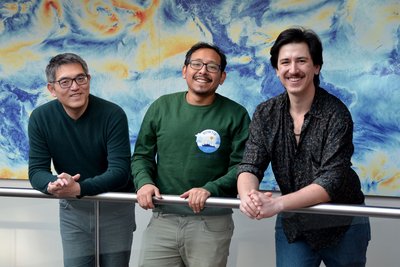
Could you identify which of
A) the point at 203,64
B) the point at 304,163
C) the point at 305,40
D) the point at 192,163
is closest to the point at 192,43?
the point at 203,64

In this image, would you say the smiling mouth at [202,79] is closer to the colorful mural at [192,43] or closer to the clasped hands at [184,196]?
the clasped hands at [184,196]

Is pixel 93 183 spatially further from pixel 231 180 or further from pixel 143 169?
pixel 231 180

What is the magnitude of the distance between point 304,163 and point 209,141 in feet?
1.80

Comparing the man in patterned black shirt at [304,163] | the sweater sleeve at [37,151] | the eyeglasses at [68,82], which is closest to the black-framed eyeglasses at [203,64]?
the man in patterned black shirt at [304,163]

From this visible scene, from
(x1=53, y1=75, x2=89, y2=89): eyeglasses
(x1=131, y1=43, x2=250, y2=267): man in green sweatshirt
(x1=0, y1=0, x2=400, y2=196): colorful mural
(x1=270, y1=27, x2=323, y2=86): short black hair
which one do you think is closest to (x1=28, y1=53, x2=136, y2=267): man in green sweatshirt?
(x1=53, y1=75, x2=89, y2=89): eyeglasses

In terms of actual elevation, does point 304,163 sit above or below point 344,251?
above

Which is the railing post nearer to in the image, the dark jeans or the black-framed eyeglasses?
the black-framed eyeglasses

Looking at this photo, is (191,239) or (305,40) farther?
(191,239)

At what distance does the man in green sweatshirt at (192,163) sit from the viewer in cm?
323

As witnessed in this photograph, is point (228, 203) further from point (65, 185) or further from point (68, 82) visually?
point (68, 82)

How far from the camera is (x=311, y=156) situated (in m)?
2.92

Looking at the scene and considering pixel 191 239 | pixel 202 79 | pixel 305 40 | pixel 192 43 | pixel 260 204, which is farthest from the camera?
pixel 192 43

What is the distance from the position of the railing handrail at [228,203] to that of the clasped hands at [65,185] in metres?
0.08

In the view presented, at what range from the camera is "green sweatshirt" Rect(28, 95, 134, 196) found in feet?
11.3
